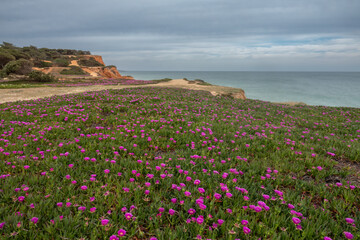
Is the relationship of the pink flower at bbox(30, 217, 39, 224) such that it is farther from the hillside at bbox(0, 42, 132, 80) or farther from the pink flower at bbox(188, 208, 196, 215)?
the hillside at bbox(0, 42, 132, 80)

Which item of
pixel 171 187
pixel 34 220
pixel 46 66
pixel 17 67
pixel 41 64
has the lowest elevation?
pixel 171 187

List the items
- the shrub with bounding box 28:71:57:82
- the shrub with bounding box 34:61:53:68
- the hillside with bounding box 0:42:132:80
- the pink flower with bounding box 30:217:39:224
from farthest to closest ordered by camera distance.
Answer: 1. the shrub with bounding box 34:61:53:68
2. the hillside with bounding box 0:42:132:80
3. the shrub with bounding box 28:71:57:82
4. the pink flower with bounding box 30:217:39:224

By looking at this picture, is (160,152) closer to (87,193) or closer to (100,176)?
(100,176)

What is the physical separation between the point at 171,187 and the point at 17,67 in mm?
33804

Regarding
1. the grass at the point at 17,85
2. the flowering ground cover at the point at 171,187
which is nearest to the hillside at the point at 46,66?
the grass at the point at 17,85

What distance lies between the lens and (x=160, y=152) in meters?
4.98

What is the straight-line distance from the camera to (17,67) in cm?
2644

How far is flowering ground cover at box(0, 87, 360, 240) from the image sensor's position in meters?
2.36

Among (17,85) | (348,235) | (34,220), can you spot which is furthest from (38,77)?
(348,235)

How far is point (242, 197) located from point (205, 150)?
1875mm

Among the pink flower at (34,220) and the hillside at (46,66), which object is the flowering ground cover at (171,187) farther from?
the hillside at (46,66)

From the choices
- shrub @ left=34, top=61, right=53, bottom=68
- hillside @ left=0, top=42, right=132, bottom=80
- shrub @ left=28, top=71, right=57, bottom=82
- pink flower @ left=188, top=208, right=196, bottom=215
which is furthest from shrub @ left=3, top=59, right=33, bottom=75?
pink flower @ left=188, top=208, right=196, bottom=215

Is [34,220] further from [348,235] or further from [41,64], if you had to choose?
[41,64]

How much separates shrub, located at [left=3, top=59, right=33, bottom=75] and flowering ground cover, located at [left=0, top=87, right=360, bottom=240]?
28.1 meters
